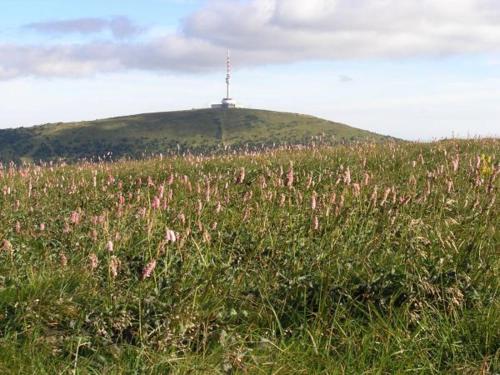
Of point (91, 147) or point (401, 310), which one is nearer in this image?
point (401, 310)

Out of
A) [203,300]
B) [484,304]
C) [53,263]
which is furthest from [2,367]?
[484,304]

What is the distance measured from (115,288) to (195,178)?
22.3ft

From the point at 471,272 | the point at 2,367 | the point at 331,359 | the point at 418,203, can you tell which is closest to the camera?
the point at 2,367

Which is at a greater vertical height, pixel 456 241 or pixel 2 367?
pixel 456 241

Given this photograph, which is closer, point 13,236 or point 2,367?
point 2,367

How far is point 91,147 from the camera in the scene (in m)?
198

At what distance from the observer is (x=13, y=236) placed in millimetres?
6641

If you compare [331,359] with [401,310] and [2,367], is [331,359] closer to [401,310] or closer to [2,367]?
[401,310]

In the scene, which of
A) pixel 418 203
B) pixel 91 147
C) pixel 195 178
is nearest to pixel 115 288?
pixel 418 203

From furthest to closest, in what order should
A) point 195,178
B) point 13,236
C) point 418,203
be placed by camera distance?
point 195,178 → point 418,203 → point 13,236

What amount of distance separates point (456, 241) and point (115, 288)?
→ 10.7 ft

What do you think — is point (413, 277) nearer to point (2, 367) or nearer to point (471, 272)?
point (471, 272)

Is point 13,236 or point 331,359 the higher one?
point 13,236

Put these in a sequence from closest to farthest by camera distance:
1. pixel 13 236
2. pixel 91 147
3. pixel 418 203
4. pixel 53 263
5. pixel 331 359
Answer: pixel 331 359, pixel 53 263, pixel 13 236, pixel 418 203, pixel 91 147
